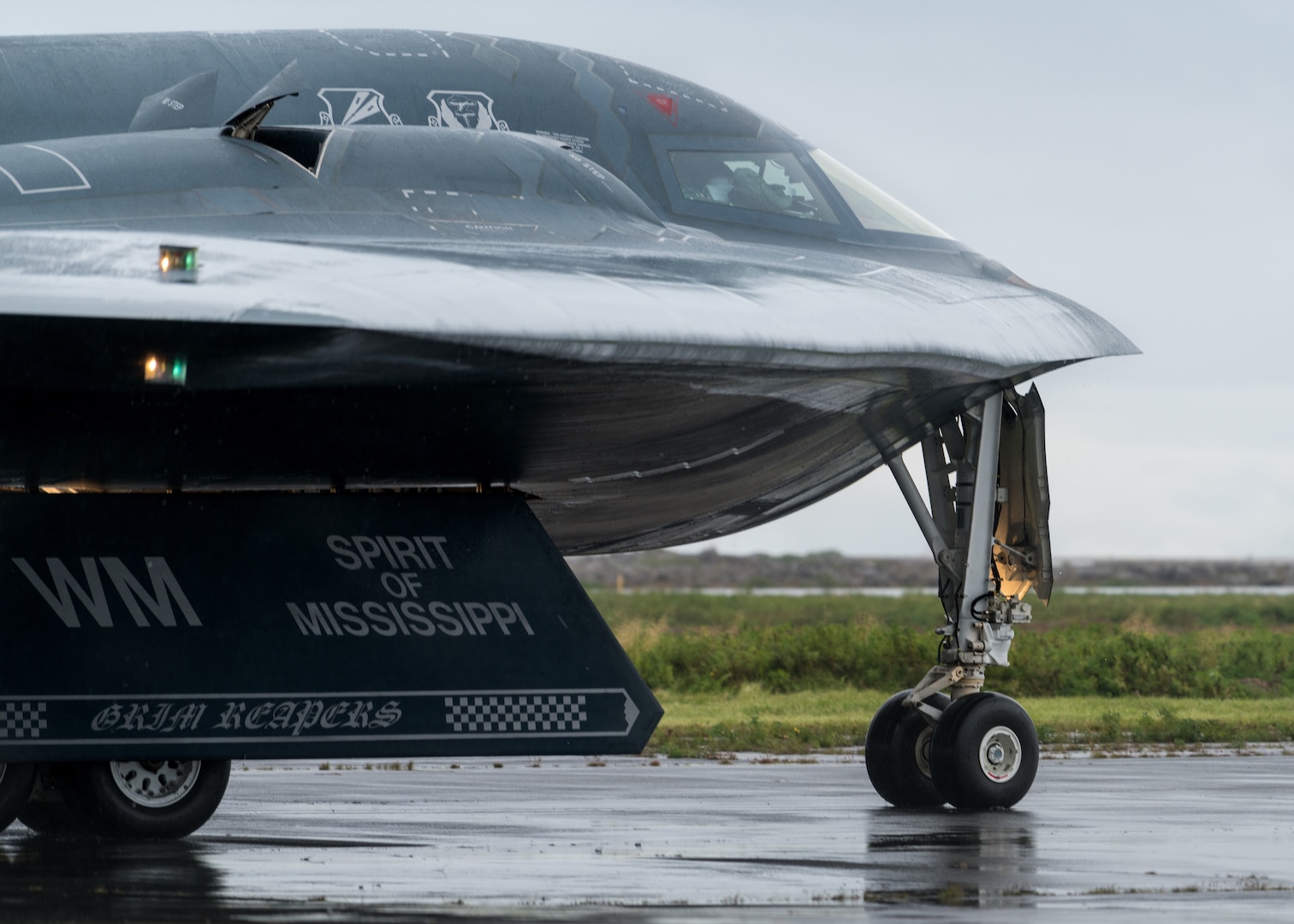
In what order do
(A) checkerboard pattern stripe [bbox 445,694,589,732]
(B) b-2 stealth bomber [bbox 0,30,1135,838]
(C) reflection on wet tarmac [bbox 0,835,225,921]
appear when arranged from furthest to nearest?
(A) checkerboard pattern stripe [bbox 445,694,589,732] → (B) b-2 stealth bomber [bbox 0,30,1135,838] → (C) reflection on wet tarmac [bbox 0,835,225,921]

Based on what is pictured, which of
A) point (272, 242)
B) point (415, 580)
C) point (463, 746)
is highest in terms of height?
point (272, 242)

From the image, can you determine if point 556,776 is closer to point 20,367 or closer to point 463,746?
point 463,746

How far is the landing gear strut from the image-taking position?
1231 cm

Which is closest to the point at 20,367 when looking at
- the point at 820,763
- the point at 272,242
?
the point at 272,242

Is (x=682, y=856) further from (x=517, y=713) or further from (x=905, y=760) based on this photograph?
(x=905, y=760)

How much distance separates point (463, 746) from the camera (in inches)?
369

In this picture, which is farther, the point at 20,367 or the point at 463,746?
the point at 463,746

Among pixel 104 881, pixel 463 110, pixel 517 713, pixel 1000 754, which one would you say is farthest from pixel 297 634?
pixel 1000 754

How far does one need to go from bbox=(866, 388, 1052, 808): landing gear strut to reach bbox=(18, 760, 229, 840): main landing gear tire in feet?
14.4

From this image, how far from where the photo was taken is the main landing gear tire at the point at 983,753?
12.3m

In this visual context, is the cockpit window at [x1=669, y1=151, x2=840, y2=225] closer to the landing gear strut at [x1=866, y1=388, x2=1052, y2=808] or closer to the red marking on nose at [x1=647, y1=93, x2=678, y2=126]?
the red marking on nose at [x1=647, y1=93, x2=678, y2=126]

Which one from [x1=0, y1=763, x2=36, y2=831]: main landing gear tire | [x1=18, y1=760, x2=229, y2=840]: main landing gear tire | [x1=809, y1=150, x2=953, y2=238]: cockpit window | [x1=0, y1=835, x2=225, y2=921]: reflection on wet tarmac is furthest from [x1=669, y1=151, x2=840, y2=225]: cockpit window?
[x1=0, y1=763, x2=36, y2=831]: main landing gear tire

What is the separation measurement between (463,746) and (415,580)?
0.83 m

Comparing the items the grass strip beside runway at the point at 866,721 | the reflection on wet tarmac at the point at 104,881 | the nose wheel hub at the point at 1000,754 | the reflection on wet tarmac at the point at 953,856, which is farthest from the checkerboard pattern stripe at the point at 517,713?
the grass strip beside runway at the point at 866,721
